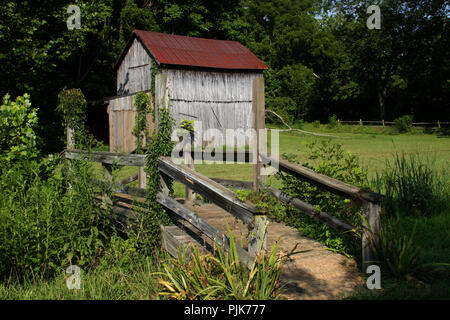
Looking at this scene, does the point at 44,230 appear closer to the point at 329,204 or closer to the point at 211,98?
the point at 329,204

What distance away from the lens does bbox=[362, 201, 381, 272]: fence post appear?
4.88 metres

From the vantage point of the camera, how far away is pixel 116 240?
6.70 metres

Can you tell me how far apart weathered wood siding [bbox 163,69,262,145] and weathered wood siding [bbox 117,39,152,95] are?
229 centimetres

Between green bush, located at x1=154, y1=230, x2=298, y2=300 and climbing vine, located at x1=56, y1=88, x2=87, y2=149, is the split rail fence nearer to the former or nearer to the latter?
green bush, located at x1=154, y1=230, x2=298, y2=300

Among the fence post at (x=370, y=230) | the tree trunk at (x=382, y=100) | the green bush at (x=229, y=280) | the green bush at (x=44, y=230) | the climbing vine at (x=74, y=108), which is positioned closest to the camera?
the green bush at (x=229, y=280)

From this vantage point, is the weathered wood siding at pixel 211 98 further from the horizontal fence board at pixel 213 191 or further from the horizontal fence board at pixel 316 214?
the horizontal fence board at pixel 213 191

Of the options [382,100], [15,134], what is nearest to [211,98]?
[15,134]

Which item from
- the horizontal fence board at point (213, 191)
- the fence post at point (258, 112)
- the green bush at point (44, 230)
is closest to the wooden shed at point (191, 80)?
the fence post at point (258, 112)

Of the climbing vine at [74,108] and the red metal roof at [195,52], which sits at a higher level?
the red metal roof at [195,52]

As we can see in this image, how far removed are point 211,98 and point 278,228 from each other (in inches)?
713

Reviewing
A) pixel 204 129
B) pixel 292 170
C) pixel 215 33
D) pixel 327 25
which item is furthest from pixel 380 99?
pixel 292 170

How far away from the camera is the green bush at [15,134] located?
692 centimetres

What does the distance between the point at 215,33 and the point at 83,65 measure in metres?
11.9

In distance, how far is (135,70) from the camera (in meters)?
26.0
